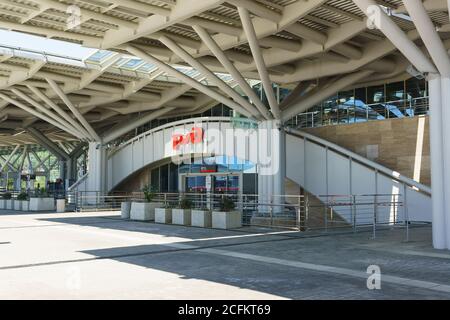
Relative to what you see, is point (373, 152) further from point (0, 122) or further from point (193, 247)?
point (0, 122)

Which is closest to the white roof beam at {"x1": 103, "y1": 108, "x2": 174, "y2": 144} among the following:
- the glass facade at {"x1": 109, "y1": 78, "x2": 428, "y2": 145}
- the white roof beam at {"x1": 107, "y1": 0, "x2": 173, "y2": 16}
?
the glass facade at {"x1": 109, "y1": 78, "x2": 428, "y2": 145}

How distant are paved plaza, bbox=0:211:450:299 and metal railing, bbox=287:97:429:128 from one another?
8079 millimetres

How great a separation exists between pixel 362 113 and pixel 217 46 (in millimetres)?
9737

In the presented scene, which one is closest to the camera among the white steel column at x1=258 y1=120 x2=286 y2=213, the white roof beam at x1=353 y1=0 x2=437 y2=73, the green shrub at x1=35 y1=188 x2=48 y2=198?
the white roof beam at x1=353 y1=0 x2=437 y2=73

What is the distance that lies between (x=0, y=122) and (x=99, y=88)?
19.5 meters

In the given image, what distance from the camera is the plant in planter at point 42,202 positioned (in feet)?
98.7

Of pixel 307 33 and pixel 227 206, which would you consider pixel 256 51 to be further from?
pixel 227 206

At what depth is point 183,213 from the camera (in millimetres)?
20000

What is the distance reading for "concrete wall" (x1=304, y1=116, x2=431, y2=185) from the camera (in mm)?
21641

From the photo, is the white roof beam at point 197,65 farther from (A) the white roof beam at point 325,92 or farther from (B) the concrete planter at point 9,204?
(B) the concrete planter at point 9,204

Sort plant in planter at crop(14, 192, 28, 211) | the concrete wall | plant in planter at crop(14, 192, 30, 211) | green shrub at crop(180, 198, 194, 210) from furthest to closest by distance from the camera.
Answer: plant in planter at crop(14, 192, 28, 211) → plant in planter at crop(14, 192, 30, 211) → the concrete wall → green shrub at crop(180, 198, 194, 210)

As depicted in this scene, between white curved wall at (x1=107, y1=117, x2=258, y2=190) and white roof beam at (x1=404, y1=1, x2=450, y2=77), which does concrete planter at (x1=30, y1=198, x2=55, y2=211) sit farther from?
white roof beam at (x1=404, y1=1, x2=450, y2=77)

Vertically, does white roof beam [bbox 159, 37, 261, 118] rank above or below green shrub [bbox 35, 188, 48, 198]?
above
